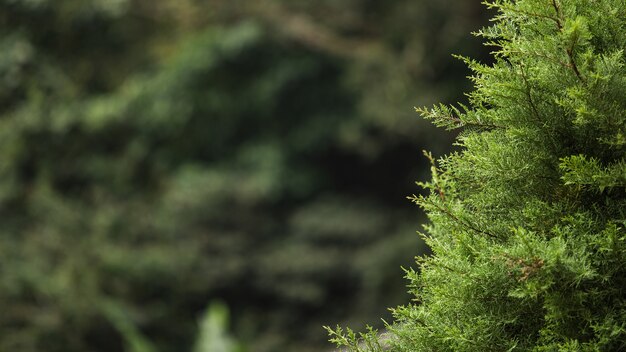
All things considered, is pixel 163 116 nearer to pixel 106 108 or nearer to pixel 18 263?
pixel 106 108

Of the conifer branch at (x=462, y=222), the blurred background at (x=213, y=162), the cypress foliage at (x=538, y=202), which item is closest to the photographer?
the cypress foliage at (x=538, y=202)

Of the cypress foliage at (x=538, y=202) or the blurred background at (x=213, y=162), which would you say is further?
the blurred background at (x=213, y=162)

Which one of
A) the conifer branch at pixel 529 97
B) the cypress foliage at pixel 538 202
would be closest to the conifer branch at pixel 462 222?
the cypress foliage at pixel 538 202

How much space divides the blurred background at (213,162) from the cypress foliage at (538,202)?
7558 mm

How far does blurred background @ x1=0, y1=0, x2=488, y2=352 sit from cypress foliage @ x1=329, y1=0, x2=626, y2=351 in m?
7.56

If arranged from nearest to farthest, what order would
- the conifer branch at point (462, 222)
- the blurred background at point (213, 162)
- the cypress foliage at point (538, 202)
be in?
A: the cypress foliage at point (538, 202)
the conifer branch at point (462, 222)
the blurred background at point (213, 162)

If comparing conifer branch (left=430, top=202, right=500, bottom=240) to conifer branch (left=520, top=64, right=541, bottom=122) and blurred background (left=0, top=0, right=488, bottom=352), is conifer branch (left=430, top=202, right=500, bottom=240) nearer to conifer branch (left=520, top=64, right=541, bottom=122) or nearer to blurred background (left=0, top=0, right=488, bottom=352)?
conifer branch (left=520, top=64, right=541, bottom=122)

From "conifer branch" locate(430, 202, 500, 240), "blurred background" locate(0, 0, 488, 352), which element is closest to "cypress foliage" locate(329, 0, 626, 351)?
"conifer branch" locate(430, 202, 500, 240)

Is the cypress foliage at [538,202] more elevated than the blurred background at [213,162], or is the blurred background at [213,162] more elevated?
the blurred background at [213,162]

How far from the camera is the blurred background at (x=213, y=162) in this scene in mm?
10945

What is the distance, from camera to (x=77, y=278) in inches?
419

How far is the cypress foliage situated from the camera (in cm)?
236

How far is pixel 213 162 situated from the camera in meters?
14.3

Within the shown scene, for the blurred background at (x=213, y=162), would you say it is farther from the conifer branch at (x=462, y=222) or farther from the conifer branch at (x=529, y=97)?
the conifer branch at (x=529, y=97)
